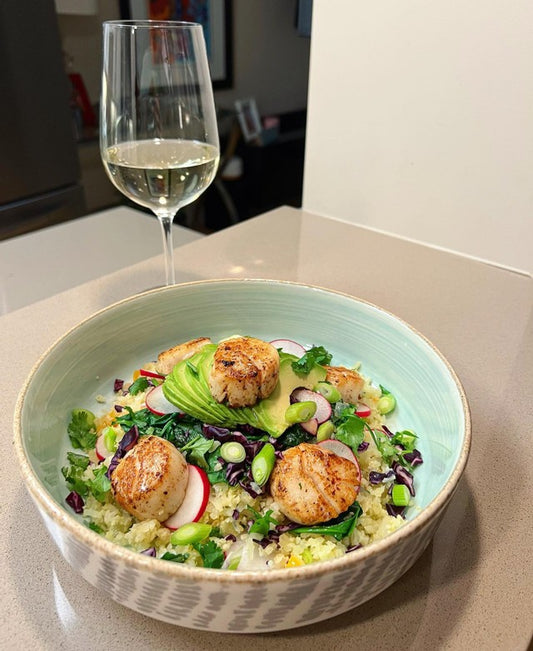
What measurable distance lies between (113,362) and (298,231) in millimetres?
690

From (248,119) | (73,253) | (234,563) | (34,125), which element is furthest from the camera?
(248,119)

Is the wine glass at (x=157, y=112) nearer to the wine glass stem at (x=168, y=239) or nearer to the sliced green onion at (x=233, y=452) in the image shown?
the wine glass stem at (x=168, y=239)

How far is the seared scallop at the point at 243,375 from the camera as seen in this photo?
1.87ft

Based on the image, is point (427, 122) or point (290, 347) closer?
point (290, 347)

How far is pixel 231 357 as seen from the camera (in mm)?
591

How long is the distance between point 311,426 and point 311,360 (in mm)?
90

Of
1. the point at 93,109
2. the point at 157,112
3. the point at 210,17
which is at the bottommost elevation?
the point at 93,109

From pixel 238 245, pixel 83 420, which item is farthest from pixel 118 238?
pixel 83 420

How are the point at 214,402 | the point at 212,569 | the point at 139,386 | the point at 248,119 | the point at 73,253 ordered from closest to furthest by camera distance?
the point at 212,569, the point at 214,402, the point at 139,386, the point at 73,253, the point at 248,119

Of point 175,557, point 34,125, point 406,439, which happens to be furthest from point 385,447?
point 34,125

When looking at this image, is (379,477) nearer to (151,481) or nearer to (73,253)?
(151,481)

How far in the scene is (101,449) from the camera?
2.03 ft

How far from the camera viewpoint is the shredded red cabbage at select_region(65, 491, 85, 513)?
21.2 inches

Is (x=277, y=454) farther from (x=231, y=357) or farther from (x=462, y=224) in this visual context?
(x=462, y=224)
